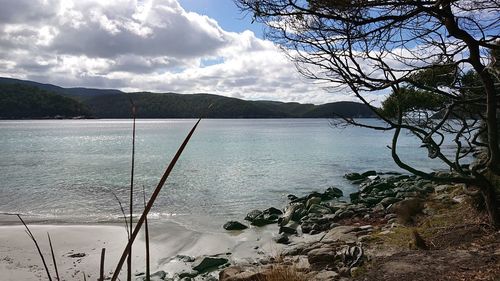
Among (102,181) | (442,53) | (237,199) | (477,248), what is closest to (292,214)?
(237,199)

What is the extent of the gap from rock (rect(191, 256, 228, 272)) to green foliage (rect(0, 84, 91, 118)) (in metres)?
183

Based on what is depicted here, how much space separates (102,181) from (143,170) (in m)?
6.78

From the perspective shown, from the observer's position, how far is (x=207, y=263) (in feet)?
37.6

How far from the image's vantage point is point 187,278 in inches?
411

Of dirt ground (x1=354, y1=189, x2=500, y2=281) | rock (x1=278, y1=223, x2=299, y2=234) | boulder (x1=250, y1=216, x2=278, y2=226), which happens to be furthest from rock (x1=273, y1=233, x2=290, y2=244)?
dirt ground (x1=354, y1=189, x2=500, y2=281)

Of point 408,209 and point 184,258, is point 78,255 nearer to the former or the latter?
point 184,258

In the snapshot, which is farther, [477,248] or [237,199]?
[237,199]

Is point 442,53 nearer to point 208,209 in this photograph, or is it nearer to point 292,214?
point 292,214

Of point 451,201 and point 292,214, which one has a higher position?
point 451,201

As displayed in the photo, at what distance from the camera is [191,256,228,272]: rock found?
11273mm

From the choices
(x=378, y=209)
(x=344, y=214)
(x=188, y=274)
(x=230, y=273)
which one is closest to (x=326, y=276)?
(x=230, y=273)

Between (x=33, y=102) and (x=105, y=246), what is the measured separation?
192m

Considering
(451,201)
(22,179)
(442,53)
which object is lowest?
(22,179)

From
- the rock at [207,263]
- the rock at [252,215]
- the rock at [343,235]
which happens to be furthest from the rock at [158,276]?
the rock at [252,215]
